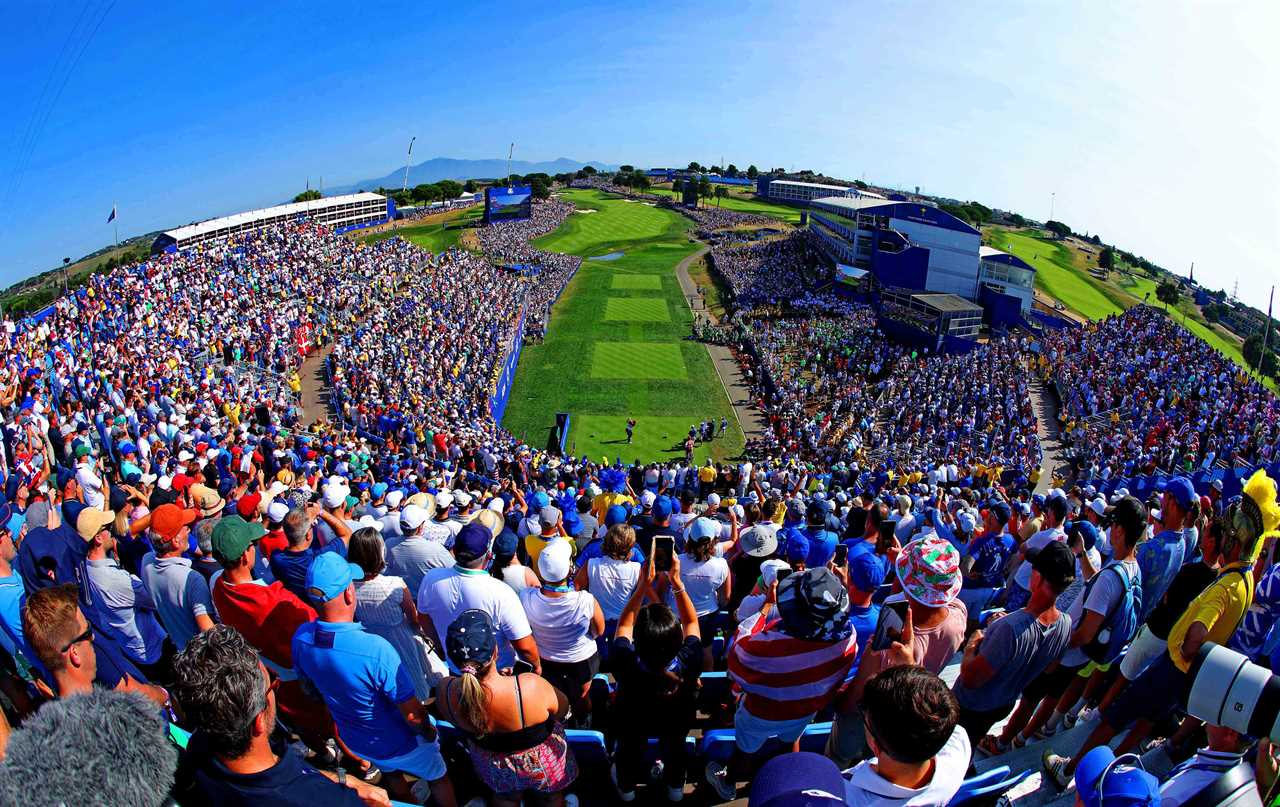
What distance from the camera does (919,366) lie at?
2866 centimetres

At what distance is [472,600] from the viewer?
13.8ft

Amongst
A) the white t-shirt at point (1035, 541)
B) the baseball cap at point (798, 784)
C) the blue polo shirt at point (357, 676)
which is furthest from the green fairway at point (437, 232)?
the baseball cap at point (798, 784)

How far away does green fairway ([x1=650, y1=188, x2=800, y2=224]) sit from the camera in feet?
295

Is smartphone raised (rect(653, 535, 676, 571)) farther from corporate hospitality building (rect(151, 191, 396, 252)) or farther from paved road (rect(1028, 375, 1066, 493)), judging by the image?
corporate hospitality building (rect(151, 191, 396, 252))

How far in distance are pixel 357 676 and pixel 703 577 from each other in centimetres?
271

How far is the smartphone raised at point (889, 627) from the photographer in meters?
3.69

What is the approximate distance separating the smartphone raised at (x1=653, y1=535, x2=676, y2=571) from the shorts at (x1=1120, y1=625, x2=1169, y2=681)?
2.96m

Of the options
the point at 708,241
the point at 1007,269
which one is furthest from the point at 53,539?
the point at 708,241

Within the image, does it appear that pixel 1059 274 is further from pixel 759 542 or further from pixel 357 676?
pixel 357 676

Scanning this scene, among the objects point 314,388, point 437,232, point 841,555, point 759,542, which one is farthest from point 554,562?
point 437,232

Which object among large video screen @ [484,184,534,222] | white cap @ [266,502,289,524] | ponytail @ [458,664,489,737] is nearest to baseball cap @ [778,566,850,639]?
ponytail @ [458,664,489,737]

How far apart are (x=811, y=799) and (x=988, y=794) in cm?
152

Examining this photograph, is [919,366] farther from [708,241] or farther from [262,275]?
[708,241]

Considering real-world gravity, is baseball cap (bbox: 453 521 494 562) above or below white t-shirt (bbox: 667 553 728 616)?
above
